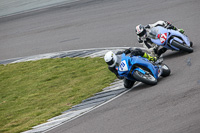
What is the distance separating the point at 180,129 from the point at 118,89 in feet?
13.9

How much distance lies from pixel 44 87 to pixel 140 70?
14.3 feet

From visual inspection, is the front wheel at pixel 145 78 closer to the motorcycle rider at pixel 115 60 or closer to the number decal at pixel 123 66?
the number decal at pixel 123 66

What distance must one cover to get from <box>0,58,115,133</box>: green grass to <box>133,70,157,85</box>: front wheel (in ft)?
5.67

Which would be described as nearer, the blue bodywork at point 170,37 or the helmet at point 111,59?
the helmet at point 111,59

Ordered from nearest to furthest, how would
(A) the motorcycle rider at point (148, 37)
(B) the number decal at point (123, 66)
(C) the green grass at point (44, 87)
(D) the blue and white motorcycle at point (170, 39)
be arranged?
(B) the number decal at point (123, 66) → (C) the green grass at point (44, 87) → (D) the blue and white motorcycle at point (170, 39) → (A) the motorcycle rider at point (148, 37)

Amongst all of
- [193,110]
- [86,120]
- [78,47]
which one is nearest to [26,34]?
[78,47]

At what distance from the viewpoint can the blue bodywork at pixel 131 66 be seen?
1116 centimetres

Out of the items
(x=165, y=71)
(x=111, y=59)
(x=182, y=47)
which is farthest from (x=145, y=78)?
(x=182, y=47)

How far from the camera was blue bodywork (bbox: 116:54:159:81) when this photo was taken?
36.6 feet

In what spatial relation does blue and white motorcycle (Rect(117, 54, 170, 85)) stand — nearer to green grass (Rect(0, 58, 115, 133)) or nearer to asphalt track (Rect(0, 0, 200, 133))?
asphalt track (Rect(0, 0, 200, 133))

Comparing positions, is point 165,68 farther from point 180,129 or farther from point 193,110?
point 180,129

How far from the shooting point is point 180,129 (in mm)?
7777

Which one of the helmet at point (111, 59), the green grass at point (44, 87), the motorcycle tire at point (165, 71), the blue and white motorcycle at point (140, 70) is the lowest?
the green grass at point (44, 87)

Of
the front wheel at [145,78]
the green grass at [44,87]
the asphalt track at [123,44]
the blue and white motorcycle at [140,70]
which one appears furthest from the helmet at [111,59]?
the green grass at [44,87]
